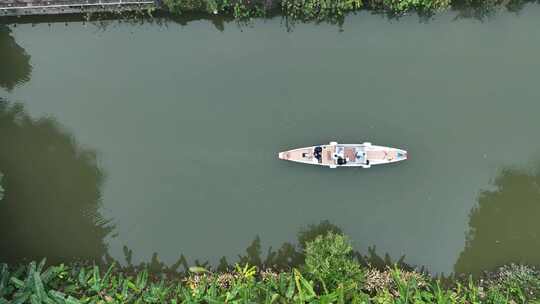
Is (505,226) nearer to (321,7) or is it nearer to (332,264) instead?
(332,264)

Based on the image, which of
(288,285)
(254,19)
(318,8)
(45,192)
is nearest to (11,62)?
(45,192)

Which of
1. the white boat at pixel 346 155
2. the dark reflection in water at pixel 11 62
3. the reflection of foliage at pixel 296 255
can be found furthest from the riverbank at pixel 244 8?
the reflection of foliage at pixel 296 255

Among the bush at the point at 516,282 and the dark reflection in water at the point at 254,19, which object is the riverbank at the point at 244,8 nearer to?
the dark reflection in water at the point at 254,19

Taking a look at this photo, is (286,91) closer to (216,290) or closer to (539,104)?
(216,290)

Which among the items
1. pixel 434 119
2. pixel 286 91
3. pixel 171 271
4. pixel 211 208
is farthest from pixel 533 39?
pixel 171 271

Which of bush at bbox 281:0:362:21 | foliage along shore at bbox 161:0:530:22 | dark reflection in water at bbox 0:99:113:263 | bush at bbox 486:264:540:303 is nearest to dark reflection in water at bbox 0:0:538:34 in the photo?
foliage along shore at bbox 161:0:530:22

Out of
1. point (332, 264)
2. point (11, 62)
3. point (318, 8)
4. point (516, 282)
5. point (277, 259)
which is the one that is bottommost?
point (516, 282)

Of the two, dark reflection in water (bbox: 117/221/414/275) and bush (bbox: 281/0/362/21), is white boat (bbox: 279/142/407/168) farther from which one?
bush (bbox: 281/0/362/21)
